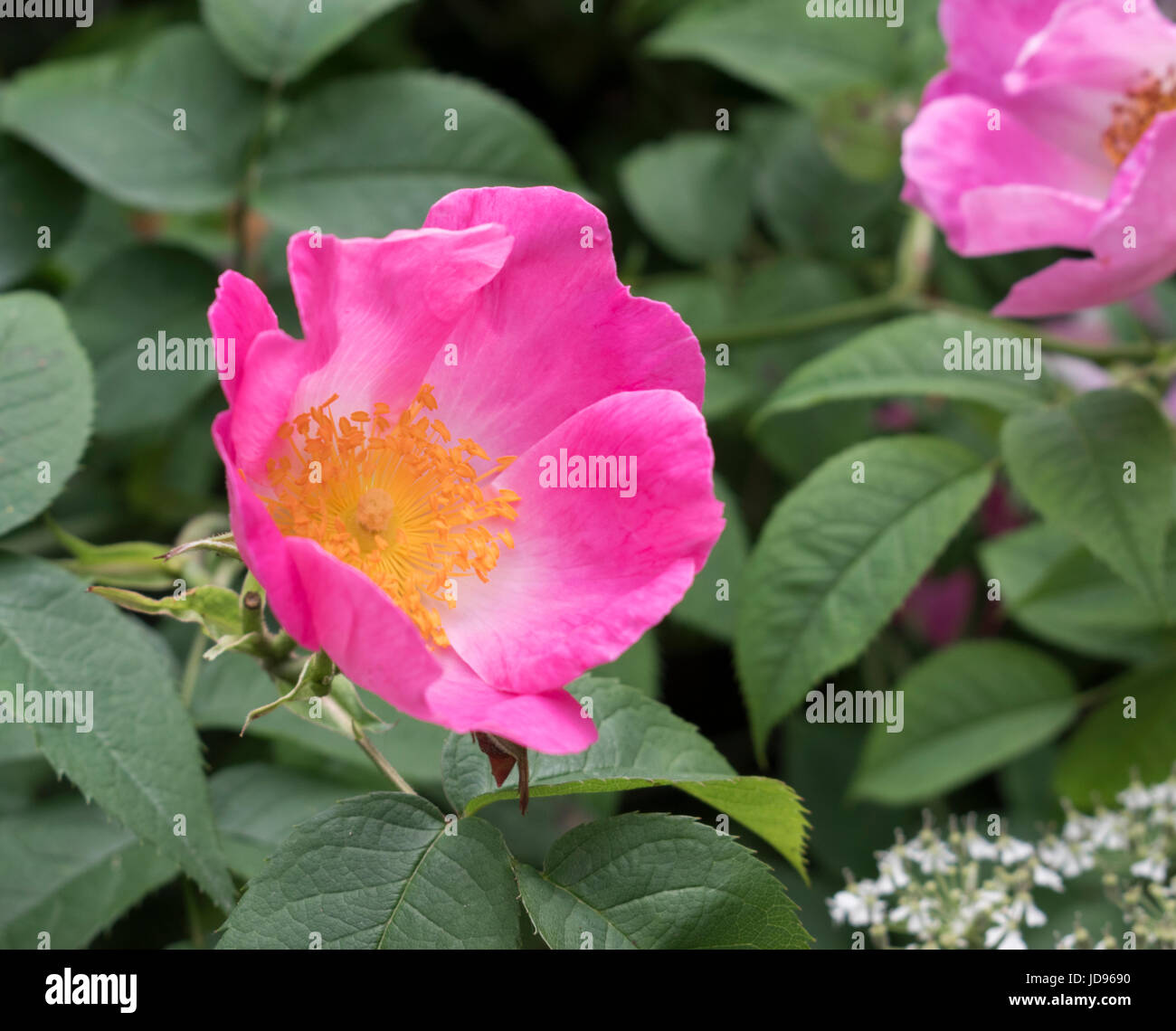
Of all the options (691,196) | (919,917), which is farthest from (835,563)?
(691,196)

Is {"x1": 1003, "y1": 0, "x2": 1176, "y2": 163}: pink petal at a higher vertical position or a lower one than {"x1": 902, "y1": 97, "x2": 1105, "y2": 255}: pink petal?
higher

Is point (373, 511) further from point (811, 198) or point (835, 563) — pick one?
point (811, 198)

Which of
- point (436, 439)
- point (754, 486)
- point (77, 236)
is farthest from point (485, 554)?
point (77, 236)

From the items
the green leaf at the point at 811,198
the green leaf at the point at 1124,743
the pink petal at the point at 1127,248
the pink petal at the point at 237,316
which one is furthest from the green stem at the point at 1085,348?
the pink petal at the point at 237,316

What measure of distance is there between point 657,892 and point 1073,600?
98 cm

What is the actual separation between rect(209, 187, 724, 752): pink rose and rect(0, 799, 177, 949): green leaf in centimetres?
41

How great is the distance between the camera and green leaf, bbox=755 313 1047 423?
1290mm

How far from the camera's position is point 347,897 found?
2.73 ft

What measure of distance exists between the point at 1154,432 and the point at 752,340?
641 mm

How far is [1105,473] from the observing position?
1.21m

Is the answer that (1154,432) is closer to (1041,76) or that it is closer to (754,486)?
(1041,76)

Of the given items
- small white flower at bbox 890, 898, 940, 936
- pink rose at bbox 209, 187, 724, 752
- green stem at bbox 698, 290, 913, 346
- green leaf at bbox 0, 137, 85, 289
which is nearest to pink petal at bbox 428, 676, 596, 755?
pink rose at bbox 209, 187, 724, 752

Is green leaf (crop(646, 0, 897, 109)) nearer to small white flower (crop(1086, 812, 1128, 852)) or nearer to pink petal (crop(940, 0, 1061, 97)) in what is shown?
pink petal (crop(940, 0, 1061, 97))

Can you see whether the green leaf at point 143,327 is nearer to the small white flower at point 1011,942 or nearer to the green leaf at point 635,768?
the green leaf at point 635,768
